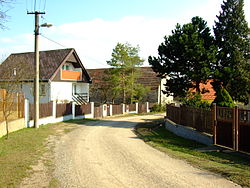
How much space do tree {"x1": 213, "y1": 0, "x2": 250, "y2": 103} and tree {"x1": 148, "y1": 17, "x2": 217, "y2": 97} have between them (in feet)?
2.96

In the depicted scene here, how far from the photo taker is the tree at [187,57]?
63.0 feet

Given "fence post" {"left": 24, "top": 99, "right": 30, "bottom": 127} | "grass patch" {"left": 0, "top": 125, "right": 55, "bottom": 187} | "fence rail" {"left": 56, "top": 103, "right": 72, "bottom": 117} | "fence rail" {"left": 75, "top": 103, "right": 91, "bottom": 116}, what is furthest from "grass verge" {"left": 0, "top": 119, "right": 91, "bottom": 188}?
"fence rail" {"left": 75, "top": 103, "right": 91, "bottom": 116}

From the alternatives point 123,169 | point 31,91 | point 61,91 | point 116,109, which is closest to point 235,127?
point 123,169

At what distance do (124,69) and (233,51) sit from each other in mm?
18353

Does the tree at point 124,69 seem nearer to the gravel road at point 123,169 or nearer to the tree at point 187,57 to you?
the tree at point 187,57

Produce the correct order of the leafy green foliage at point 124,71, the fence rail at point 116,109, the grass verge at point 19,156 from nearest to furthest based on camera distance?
1. the grass verge at point 19,156
2. the fence rail at point 116,109
3. the leafy green foliage at point 124,71

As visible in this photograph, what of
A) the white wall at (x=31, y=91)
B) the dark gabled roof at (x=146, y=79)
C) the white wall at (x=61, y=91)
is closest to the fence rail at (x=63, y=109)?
the white wall at (x=31, y=91)

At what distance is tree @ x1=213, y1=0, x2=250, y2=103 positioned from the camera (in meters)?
19.5

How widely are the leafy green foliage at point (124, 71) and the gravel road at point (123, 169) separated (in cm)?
2522

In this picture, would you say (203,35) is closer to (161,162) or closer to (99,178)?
(161,162)

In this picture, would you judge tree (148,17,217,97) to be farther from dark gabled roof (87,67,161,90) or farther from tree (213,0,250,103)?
dark gabled roof (87,67,161,90)

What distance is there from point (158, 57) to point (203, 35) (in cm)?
383

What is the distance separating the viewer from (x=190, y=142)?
44.0ft

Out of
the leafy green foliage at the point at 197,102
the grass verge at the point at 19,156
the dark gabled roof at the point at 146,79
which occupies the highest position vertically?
the dark gabled roof at the point at 146,79
